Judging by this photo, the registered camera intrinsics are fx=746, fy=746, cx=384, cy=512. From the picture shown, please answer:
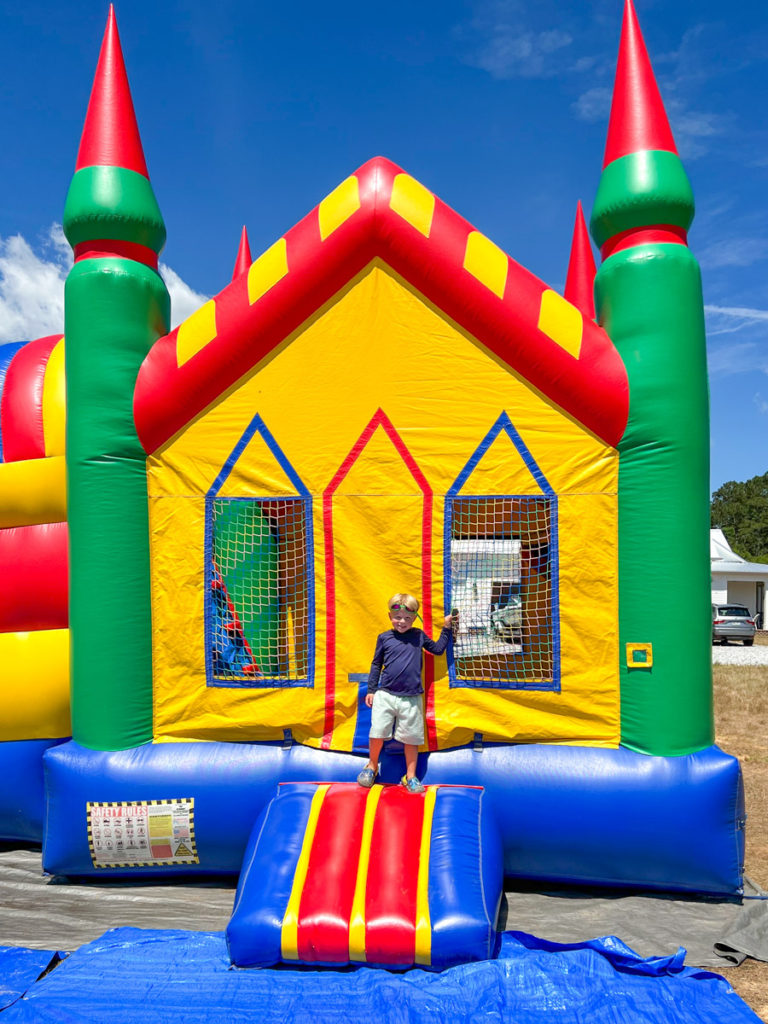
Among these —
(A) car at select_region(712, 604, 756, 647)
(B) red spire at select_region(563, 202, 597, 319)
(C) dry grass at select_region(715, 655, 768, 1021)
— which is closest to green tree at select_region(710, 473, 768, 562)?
(A) car at select_region(712, 604, 756, 647)

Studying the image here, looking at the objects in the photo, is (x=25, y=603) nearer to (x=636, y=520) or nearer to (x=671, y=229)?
(x=636, y=520)

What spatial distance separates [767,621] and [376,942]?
25048 millimetres

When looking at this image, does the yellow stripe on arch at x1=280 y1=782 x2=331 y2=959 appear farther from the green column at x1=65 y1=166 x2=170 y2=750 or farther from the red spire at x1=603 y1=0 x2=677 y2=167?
the red spire at x1=603 y1=0 x2=677 y2=167

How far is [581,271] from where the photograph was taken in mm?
7359

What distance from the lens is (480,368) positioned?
3.89 meters

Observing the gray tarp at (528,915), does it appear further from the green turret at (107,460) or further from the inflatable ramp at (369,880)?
the green turret at (107,460)

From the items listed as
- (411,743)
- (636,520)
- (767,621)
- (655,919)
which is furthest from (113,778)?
(767,621)

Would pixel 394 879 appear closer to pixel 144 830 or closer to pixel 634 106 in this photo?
pixel 144 830

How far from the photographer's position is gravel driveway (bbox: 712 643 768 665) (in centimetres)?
1302

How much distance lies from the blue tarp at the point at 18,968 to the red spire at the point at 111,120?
3.87 meters

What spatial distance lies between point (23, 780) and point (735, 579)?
22.9 metres

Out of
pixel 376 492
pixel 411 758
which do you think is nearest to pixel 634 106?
pixel 376 492

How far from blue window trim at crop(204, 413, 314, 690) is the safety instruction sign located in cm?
64

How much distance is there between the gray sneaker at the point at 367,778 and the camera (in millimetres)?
3617
